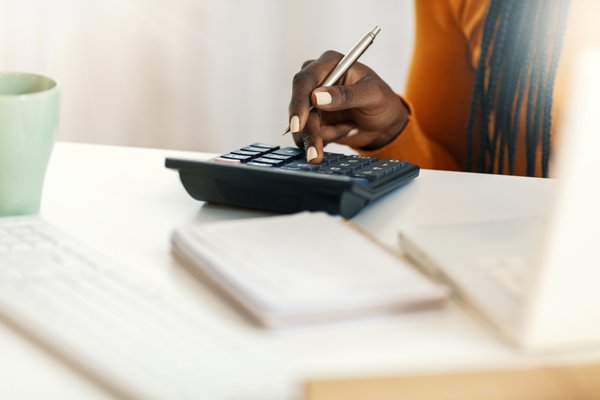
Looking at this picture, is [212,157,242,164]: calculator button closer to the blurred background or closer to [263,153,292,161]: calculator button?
[263,153,292,161]: calculator button

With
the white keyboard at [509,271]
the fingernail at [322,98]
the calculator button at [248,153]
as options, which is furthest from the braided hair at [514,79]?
the white keyboard at [509,271]

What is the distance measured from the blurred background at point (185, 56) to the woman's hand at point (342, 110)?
0.59 metres

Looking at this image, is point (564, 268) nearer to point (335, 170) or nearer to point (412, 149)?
point (335, 170)

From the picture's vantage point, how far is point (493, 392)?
41 cm

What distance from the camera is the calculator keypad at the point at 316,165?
72cm

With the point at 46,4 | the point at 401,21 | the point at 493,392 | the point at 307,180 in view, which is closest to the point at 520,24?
the point at 401,21

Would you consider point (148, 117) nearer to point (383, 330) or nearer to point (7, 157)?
point (7, 157)

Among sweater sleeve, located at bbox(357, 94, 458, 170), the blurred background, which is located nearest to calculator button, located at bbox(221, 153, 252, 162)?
sweater sleeve, located at bbox(357, 94, 458, 170)

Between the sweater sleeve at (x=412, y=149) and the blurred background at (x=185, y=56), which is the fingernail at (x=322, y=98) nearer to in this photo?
the sweater sleeve at (x=412, y=149)

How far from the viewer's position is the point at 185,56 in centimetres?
182

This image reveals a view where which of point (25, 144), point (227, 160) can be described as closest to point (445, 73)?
point (227, 160)

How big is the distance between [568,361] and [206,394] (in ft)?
0.55

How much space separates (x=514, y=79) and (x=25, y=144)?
78 cm

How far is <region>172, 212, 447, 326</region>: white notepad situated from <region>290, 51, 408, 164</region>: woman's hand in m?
0.19
